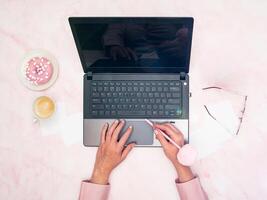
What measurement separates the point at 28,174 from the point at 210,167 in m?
0.47

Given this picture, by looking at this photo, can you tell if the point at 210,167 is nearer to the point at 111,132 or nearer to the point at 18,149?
the point at 111,132

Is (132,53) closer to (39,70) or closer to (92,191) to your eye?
(39,70)

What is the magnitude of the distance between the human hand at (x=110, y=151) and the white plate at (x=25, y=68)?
19 centimetres

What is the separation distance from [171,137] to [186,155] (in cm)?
6

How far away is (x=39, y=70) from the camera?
3.16ft

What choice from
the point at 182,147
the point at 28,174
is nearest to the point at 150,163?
the point at 182,147

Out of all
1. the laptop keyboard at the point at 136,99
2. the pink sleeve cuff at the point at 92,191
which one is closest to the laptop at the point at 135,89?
the laptop keyboard at the point at 136,99

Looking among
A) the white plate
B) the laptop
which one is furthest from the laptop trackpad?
the white plate

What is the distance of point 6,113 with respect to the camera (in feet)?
3.18

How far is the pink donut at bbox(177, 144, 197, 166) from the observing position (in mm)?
890

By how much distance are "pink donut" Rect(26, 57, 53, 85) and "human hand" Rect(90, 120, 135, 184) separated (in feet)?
0.67

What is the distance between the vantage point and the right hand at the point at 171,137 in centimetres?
90

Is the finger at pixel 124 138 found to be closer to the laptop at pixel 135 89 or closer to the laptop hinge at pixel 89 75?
the laptop at pixel 135 89

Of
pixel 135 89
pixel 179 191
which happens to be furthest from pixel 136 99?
pixel 179 191
